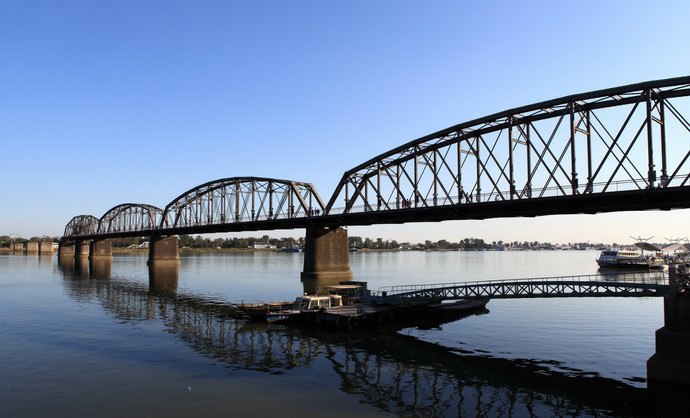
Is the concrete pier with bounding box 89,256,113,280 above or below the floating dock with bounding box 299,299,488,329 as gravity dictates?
below

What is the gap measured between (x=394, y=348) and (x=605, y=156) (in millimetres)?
29030

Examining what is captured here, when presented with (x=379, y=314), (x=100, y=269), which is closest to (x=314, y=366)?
(x=379, y=314)

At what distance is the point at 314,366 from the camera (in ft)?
80.3

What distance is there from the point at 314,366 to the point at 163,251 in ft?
390

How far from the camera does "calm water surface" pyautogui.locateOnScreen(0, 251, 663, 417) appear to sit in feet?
61.6

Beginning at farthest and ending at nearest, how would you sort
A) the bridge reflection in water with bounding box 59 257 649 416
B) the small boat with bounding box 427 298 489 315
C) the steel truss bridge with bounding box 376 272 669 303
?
the small boat with bounding box 427 298 489 315 → the steel truss bridge with bounding box 376 272 669 303 → the bridge reflection in water with bounding box 59 257 649 416

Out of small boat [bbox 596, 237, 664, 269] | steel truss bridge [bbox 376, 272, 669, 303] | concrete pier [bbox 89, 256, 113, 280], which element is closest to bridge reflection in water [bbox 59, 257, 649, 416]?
steel truss bridge [bbox 376, 272, 669, 303]

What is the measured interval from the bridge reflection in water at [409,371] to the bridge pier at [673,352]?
3.39 ft

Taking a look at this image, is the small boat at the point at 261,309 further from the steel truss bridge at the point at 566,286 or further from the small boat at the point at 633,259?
Result: the small boat at the point at 633,259

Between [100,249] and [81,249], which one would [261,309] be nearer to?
[100,249]

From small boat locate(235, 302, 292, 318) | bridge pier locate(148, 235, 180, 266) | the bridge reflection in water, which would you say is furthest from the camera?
bridge pier locate(148, 235, 180, 266)

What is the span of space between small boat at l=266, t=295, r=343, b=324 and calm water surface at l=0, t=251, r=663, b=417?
1271 millimetres

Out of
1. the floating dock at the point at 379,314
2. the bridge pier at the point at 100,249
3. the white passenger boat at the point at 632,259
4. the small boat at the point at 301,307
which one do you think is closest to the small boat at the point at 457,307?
the floating dock at the point at 379,314

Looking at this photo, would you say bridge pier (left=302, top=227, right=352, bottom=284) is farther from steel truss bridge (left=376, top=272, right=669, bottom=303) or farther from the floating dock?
the floating dock
